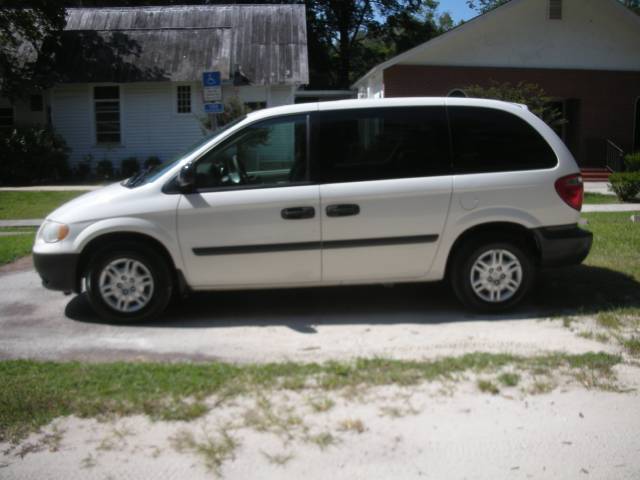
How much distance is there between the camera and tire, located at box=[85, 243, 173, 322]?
235 inches

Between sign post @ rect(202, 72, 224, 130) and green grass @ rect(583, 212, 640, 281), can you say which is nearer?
green grass @ rect(583, 212, 640, 281)

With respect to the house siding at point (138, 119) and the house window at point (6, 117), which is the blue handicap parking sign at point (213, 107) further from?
the house window at point (6, 117)

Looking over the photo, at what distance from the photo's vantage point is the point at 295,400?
4.25 meters

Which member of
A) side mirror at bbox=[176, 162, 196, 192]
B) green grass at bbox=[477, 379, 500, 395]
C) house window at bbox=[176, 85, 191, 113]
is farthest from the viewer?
house window at bbox=[176, 85, 191, 113]

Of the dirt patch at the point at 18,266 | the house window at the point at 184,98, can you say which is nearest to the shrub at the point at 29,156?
the house window at the point at 184,98

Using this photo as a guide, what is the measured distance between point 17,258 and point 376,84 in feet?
59.7

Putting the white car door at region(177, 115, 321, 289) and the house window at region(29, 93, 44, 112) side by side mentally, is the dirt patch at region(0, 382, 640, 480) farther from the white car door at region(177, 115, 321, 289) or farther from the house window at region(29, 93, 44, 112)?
the house window at region(29, 93, 44, 112)

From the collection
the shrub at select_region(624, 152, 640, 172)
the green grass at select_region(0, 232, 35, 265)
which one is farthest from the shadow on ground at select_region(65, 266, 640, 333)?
the shrub at select_region(624, 152, 640, 172)

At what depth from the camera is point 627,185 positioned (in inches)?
611

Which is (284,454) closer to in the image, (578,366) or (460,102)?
(578,366)

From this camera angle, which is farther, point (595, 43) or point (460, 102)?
point (595, 43)

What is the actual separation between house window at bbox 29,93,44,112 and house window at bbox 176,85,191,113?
4.67 meters

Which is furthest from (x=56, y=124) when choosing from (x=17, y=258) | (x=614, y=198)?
(x=614, y=198)

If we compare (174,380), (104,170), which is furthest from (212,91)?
(104,170)
